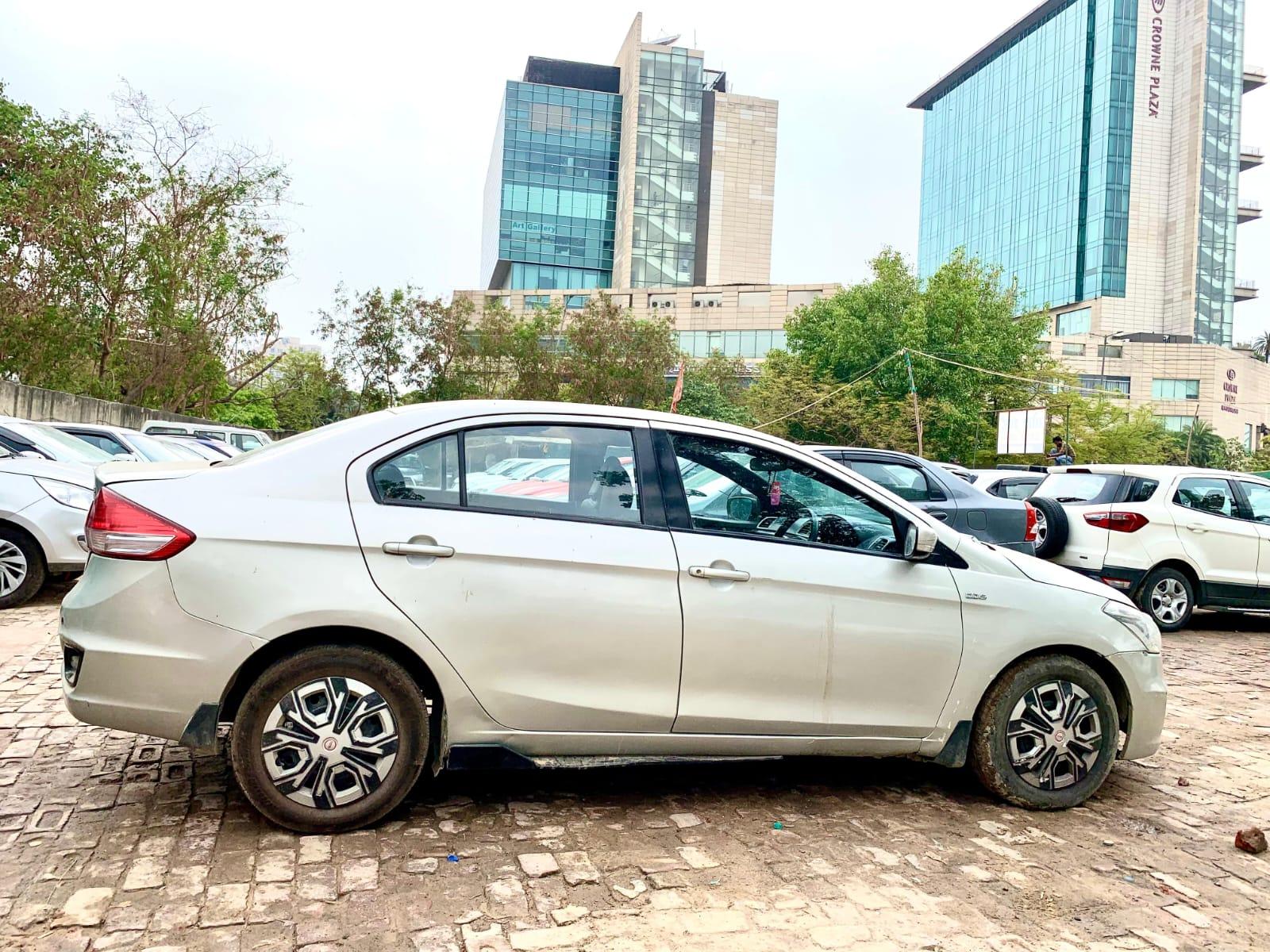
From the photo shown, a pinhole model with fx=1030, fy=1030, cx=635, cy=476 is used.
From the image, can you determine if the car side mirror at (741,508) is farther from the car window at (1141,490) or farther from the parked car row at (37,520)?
the car window at (1141,490)

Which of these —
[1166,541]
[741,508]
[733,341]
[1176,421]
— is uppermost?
[733,341]

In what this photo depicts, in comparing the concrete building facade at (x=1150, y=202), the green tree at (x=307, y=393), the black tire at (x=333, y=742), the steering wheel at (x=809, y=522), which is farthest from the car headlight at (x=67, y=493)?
the concrete building facade at (x=1150, y=202)

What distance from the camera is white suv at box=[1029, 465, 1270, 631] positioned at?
32.0ft

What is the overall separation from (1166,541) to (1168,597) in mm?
559

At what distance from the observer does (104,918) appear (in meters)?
3.05

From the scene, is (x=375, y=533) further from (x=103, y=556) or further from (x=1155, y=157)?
(x=1155, y=157)

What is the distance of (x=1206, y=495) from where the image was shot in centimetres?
1005

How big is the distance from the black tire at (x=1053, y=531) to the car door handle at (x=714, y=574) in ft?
22.9

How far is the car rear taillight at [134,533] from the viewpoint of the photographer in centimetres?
360

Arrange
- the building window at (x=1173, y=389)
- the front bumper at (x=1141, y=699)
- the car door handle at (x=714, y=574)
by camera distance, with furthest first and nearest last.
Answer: the building window at (x=1173, y=389), the front bumper at (x=1141, y=699), the car door handle at (x=714, y=574)

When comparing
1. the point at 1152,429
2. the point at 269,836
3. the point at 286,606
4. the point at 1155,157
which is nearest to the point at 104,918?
the point at 269,836

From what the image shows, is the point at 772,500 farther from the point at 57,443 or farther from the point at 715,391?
the point at 715,391

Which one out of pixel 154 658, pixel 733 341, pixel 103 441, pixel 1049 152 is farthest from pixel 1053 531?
pixel 1049 152

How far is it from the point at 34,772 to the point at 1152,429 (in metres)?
66.7
